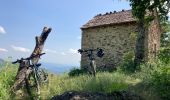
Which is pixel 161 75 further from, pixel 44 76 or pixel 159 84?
pixel 44 76

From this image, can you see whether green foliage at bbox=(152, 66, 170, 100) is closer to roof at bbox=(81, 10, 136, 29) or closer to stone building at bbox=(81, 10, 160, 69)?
stone building at bbox=(81, 10, 160, 69)

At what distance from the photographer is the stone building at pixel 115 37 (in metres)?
25.0

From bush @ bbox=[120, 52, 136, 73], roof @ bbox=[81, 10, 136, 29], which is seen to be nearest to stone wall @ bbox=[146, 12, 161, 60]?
bush @ bbox=[120, 52, 136, 73]

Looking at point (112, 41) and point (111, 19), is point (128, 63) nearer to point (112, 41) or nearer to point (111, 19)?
point (112, 41)

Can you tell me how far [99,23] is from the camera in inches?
1101

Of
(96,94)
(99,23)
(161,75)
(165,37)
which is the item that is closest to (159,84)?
(161,75)

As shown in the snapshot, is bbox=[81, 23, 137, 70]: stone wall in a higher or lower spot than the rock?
higher

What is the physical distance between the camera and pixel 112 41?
26234 mm

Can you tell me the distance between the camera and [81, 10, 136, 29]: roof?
2578 centimetres

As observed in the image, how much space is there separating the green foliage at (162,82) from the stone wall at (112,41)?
14206 millimetres

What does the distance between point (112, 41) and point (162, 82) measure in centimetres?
1637

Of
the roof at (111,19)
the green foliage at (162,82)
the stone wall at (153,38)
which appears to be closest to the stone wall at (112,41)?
the roof at (111,19)

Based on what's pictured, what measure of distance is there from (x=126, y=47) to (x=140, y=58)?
12.7 feet

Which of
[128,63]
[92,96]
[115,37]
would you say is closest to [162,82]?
[92,96]
